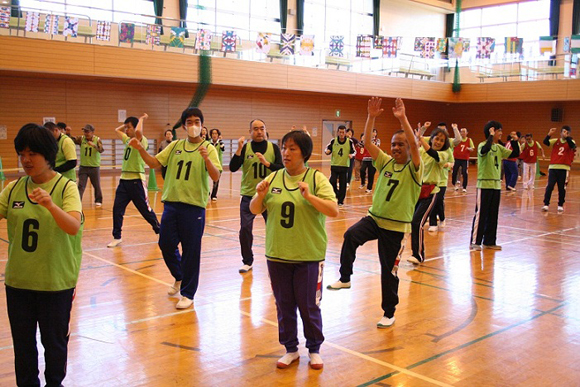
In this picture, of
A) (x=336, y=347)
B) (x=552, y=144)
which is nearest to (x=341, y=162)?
(x=552, y=144)

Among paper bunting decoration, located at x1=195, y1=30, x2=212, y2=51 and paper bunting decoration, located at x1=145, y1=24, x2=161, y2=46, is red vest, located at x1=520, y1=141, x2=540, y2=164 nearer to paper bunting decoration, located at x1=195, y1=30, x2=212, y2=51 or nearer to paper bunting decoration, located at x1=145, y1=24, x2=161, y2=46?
paper bunting decoration, located at x1=195, y1=30, x2=212, y2=51

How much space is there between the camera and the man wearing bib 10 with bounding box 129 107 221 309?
5805mm

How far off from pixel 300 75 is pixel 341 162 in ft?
38.2

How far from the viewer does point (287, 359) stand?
14.5 feet

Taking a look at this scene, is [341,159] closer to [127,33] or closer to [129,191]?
[129,191]

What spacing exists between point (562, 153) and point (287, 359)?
11.1 m

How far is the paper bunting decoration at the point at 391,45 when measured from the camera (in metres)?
26.1

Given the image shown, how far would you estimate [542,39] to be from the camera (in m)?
A: 27.3

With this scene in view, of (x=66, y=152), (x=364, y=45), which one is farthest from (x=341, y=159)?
(x=364, y=45)

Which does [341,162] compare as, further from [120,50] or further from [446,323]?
[120,50]

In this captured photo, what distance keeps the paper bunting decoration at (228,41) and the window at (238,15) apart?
0.54 metres

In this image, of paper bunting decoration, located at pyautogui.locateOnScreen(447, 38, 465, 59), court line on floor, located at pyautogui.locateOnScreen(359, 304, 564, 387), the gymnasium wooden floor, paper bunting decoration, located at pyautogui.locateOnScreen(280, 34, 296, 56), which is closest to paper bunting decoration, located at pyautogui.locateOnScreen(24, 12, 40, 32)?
paper bunting decoration, located at pyautogui.locateOnScreen(280, 34, 296, 56)

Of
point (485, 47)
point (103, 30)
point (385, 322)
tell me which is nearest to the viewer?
point (385, 322)

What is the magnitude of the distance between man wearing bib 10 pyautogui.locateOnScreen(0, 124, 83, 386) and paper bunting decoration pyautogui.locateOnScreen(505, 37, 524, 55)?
88.4 ft
